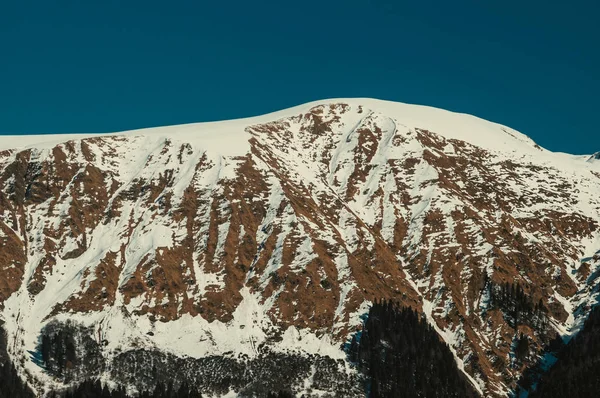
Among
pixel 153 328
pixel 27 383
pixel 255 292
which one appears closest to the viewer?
pixel 27 383

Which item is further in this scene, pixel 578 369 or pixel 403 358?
pixel 403 358

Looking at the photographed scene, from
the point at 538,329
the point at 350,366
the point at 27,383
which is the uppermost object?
the point at 538,329


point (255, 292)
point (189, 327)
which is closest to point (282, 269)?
point (255, 292)

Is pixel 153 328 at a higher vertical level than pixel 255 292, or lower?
lower

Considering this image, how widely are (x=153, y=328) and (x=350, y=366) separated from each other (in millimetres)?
41482

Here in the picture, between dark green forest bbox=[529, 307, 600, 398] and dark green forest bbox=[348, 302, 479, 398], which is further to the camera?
dark green forest bbox=[348, 302, 479, 398]

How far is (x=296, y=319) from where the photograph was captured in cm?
18788

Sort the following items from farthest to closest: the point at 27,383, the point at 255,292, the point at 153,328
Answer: the point at 255,292 < the point at 153,328 < the point at 27,383

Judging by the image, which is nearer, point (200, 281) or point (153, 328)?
point (153, 328)

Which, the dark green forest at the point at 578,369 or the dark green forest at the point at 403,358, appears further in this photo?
the dark green forest at the point at 403,358

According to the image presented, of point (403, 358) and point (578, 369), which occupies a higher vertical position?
point (403, 358)

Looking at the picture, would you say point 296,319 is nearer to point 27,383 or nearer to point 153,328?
point 153,328

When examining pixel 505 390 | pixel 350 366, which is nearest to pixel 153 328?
pixel 350 366

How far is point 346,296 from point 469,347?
28.2m
